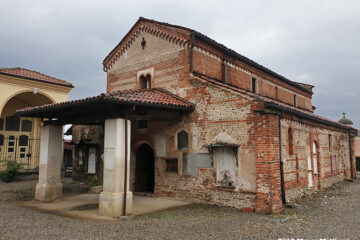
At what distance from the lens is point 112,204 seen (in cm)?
760

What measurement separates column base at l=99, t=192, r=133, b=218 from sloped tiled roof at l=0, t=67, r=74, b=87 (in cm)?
1196

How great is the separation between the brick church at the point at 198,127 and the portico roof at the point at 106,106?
0.12 ft

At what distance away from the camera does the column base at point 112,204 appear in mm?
7582

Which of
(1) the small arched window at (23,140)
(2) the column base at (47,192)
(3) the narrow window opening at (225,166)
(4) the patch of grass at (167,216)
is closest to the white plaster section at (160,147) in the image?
(3) the narrow window opening at (225,166)

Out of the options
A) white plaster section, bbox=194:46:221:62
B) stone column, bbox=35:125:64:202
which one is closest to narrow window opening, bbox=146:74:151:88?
white plaster section, bbox=194:46:221:62

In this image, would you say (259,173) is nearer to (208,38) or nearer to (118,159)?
(118,159)

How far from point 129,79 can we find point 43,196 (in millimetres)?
5965

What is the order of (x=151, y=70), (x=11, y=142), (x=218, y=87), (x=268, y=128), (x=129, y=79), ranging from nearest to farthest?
(x=268, y=128) → (x=218, y=87) → (x=151, y=70) → (x=129, y=79) → (x=11, y=142)

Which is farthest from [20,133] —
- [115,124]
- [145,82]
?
[115,124]

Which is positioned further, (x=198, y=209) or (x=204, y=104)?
(x=204, y=104)

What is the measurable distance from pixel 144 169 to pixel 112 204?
485 cm

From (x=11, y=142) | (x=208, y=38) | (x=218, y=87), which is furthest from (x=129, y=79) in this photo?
(x=11, y=142)

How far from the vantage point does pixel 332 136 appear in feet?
50.6

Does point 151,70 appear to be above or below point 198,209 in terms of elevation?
above
